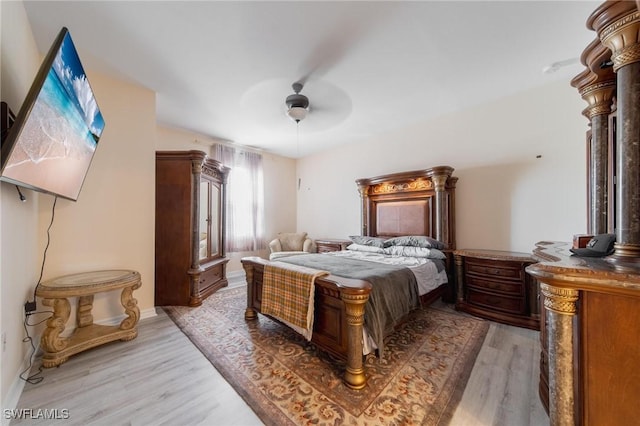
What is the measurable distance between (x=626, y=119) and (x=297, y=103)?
96.9 inches

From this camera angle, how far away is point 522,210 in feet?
9.69

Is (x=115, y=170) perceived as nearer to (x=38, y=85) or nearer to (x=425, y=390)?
(x=38, y=85)

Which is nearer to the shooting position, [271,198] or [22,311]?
[22,311]

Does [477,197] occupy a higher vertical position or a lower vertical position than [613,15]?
lower

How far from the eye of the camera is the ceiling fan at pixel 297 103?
257cm

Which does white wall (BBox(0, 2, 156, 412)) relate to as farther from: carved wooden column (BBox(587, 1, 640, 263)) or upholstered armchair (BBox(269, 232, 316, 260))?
carved wooden column (BBox(587, 1, 640, 263))

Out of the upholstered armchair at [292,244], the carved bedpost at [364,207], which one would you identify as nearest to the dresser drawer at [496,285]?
the carved bedpost at [364,207]

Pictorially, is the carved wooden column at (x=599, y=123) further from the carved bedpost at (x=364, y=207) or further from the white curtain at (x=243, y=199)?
the white curtain at (x=243, y=199)

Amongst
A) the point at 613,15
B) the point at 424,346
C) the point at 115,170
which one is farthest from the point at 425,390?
the point at 115,170

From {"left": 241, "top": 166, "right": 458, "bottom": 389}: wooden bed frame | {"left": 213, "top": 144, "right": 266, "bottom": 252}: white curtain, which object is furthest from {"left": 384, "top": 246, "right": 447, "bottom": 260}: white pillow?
{"left": 213, "top": 144, "right": 266, "bottom": 252}: white curtain

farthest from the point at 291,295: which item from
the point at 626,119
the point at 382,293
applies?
the point at 626,119

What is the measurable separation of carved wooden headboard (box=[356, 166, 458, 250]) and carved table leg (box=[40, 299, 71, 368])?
3.84 meters

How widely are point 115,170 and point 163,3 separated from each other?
181 cm

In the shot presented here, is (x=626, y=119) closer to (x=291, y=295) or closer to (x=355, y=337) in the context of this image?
(x=355, y=337)
